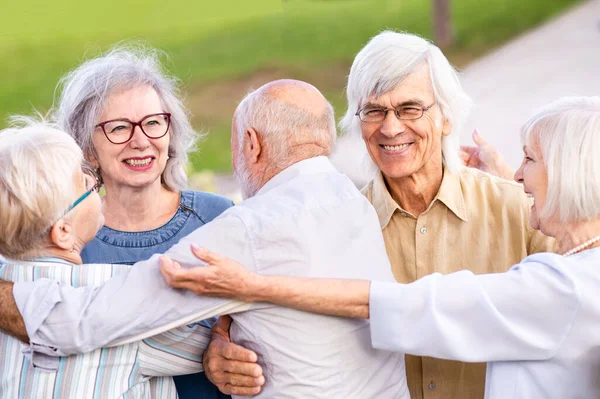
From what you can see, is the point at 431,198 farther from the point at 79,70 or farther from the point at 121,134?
the point at 79,70

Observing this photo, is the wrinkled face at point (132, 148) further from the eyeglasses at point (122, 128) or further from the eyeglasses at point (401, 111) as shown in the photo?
the eyeglasses at point (401, 111)

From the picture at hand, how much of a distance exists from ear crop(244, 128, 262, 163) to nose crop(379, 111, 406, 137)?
0.61 meters

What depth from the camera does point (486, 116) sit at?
26.6ft

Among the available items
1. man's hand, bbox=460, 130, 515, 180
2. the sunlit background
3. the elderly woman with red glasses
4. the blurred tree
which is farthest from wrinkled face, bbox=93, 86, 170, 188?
the blurred tree

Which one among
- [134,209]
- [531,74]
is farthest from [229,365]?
[531,74]

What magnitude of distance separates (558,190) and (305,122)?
64 cm

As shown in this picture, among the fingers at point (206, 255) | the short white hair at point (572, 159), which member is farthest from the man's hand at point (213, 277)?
the short white hair at point (572, 159)

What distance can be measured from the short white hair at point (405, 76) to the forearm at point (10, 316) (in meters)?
1.21

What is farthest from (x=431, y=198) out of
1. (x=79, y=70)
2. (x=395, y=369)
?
(x=79, y=70)

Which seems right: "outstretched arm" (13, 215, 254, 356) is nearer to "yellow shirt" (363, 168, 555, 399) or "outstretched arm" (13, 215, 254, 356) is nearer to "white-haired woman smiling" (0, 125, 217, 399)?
"white-haired woman smiling" (0, 125, 217, 399)

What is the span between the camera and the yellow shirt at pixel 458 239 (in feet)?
8.15

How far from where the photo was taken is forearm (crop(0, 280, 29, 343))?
6.35ft

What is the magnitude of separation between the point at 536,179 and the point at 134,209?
129 centimetres

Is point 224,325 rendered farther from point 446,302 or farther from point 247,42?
point 247,42
